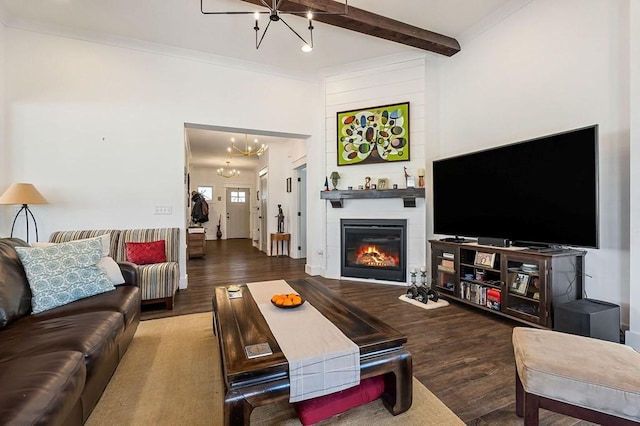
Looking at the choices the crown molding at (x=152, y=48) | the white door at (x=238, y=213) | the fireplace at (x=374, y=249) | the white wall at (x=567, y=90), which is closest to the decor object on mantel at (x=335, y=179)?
the fireplace at (x=374, y=249)

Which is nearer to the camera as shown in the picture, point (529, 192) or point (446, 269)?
point (529, 192)

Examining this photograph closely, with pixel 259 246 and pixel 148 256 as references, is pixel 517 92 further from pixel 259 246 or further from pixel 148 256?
pixel 259 246

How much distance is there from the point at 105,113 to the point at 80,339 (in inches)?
134

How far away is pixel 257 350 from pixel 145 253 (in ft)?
9.19

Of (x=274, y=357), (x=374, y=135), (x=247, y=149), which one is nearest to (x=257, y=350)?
(x=274, y=357)

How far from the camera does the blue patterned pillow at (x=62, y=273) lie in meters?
2.03

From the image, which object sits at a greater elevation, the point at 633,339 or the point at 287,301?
the point at 287,301

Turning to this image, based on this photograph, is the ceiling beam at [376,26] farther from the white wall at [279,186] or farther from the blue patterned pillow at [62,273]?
the white wall at [279,186]

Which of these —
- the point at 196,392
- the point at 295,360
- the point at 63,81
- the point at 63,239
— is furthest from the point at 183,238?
the point at 295,360

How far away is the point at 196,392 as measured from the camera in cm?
185

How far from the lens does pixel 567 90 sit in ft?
9.74

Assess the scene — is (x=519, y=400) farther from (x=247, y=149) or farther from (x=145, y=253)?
(x=247, y=149)

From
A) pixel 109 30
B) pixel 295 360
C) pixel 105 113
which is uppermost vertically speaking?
pixel 109 30

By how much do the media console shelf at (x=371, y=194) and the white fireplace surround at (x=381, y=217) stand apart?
0.11m
